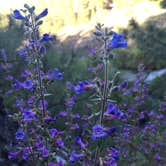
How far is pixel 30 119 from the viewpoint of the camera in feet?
7.48

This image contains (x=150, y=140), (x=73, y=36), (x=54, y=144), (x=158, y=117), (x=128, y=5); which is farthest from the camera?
(x=128, y=5)

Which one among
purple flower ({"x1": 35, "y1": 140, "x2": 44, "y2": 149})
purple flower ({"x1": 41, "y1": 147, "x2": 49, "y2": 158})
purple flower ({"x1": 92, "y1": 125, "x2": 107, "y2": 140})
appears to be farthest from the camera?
purple flower ({"x1": 35, "y1": 140, "x2": 44, "y2": 149})

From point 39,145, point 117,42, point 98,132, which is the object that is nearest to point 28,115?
point 39,145

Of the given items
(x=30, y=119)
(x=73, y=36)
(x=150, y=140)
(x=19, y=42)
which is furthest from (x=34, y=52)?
(x=73, y=36)

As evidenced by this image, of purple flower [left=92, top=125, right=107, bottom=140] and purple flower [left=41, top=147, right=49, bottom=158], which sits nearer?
purple flower [left=92, top=125, right=107, bottom=140]

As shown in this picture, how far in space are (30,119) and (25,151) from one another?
255mm

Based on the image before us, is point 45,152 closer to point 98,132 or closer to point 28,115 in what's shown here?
point 28,115

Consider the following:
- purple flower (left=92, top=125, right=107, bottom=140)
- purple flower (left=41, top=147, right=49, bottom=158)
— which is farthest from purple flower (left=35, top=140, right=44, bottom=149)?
purple flower (left=92, top=125, right=107, bottom=140)

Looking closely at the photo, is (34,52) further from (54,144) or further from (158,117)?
(158,117)

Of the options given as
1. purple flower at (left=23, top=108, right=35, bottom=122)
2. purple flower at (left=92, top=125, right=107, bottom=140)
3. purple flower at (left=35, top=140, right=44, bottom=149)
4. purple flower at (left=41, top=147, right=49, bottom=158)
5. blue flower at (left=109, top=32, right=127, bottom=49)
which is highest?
blue flower at (left=109, top=32, right=127, bottom=49)

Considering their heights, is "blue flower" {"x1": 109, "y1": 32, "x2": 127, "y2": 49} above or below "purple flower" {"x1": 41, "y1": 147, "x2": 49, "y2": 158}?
above

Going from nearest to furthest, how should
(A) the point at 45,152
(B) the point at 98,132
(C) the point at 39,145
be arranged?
(B) the point at 98,132 → (A) the point at 45,152 → (C) the point at 39,145

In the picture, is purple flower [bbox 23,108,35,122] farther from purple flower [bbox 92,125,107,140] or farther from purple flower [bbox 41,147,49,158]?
purple flower [bbox 92,125,107,140]

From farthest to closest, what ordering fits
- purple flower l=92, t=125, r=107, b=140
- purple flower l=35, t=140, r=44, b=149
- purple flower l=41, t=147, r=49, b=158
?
purple flower l=35, t=140, r=44, b=149 → purple flower l=41, t=147, r=49, b=158 → purple flower l=92, t=125, r=107, b=140
